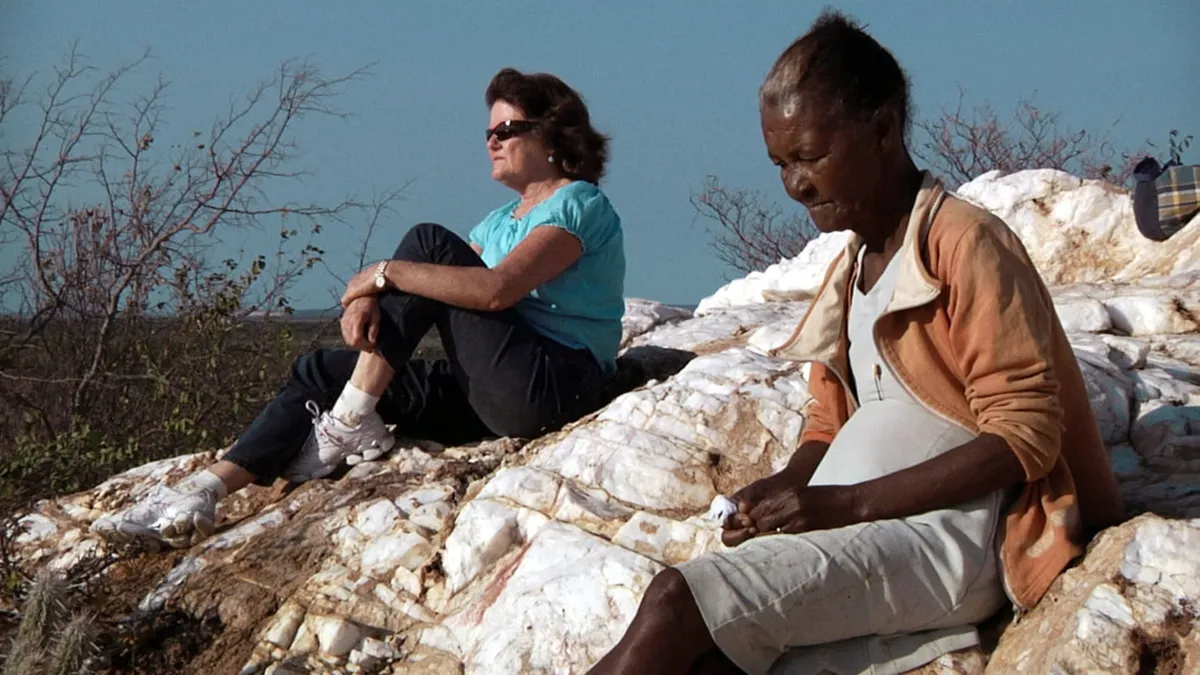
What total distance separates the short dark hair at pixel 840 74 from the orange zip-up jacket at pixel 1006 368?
23 centimetres

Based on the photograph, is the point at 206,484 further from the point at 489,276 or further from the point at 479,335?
the point at 489,276

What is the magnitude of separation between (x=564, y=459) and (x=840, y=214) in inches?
56.5

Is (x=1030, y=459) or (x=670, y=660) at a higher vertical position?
(x=1030, y=459)

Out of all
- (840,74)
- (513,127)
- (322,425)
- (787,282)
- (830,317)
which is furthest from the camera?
(787,282)

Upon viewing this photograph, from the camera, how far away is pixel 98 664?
12.6 feet

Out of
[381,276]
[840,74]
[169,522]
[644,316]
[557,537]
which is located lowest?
[557,537]

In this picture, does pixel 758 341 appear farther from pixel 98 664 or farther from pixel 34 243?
Result: pixel 34 243

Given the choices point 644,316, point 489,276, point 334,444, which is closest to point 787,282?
point 644,316

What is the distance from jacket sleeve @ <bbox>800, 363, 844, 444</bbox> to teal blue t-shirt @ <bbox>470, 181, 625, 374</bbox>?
142cm

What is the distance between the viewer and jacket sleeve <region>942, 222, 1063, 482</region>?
2723 millimetres

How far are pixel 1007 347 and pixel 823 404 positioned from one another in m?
0.64

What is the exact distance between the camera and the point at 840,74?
2859 mm

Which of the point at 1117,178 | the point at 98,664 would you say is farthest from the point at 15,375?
the point at 1117,178

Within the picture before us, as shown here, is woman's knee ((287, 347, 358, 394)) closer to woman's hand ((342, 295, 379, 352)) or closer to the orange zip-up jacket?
woman's hand ((342, 295, 379, 352))
